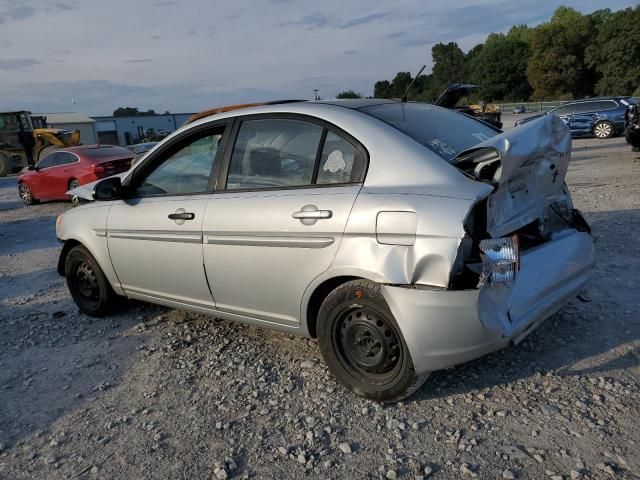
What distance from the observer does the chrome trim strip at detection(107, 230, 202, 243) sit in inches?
145

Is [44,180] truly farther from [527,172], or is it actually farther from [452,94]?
[527,172]

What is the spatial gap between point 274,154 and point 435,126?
107cm

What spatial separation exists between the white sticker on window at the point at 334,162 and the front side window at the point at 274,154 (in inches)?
4.0

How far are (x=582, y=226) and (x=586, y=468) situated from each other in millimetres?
1766

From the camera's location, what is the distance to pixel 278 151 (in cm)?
344

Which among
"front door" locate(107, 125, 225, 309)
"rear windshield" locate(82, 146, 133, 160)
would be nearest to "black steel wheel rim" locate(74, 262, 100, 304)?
"front door" locate(107, 125, 225, 309)

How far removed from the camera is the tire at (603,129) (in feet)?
62.5

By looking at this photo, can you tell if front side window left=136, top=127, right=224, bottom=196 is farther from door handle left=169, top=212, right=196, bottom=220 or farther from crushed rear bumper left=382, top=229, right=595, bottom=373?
crushed rear bumper left=382, top=229, right=595, bottom=373

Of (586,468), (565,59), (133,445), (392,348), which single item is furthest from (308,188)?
(565,59)

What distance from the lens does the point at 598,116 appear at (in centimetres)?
1912

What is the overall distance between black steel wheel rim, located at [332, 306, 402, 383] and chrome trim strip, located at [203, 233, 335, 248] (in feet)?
1.41

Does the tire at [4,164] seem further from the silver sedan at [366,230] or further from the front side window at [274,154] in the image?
the front side window at [274,154]

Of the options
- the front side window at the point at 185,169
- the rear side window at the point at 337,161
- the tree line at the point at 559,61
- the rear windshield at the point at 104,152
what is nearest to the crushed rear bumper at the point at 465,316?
the rear side window at the point at 337,161

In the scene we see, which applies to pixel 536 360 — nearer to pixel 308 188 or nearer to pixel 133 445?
pixel 308 188
